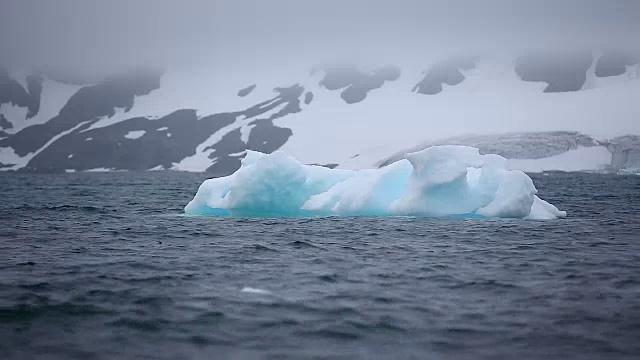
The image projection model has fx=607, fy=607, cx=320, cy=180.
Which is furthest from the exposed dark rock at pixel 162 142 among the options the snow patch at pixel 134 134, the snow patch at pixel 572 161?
the snow patch at pixel 572 161

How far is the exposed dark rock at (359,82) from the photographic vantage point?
612ft

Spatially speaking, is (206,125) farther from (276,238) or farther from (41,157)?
(276,238)

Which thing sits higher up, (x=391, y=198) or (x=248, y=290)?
(x=391, y=198)

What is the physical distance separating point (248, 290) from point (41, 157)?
170589 mm

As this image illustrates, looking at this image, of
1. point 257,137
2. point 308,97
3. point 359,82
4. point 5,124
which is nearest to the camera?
point 257,137

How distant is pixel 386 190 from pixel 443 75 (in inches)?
6443

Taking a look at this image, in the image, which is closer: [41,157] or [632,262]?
[632,262]

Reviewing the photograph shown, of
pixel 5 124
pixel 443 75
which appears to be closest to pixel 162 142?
pixel 5 124

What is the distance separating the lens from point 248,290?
11703 mm

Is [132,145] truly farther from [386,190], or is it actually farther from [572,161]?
[386,190]

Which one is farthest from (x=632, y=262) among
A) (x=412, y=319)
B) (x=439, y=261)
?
(x=412, y=319)

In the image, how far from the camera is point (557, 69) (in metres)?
168

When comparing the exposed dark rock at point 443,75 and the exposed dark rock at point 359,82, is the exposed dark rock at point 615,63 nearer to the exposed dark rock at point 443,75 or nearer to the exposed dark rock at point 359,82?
the exposed dark rock at point 443,75

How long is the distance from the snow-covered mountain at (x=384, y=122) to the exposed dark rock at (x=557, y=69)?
33cm
